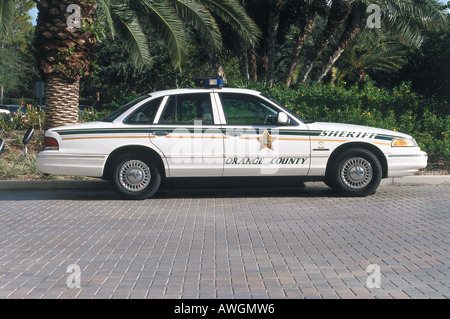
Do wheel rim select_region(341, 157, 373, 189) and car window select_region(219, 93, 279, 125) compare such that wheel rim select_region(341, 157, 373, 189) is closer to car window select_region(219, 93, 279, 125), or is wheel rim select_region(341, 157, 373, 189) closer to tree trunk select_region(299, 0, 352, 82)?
car window select_region(219, 93, 279, 125)

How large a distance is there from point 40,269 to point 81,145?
453cm

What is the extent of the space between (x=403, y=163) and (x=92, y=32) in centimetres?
796

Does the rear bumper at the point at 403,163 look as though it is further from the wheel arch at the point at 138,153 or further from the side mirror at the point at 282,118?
the wheel arch at the point at 138,153

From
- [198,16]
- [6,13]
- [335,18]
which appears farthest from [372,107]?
[6,13]

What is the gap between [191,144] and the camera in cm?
1041

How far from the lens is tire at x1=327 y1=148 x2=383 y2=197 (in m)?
10.6

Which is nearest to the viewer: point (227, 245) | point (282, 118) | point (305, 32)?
point (227, 245)

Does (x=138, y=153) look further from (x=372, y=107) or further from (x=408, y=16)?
(x=408, y=16)

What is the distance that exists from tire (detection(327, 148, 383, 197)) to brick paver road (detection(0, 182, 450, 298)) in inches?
8.0

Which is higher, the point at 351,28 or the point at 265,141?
the point at 351,28

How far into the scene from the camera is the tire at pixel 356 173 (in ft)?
34.8

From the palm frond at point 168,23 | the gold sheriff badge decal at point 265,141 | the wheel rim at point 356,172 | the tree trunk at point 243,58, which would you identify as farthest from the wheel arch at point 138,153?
the tree trunk at point 243,58

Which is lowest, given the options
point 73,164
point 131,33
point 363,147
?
point 73,164

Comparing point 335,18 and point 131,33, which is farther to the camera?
point 335,18
